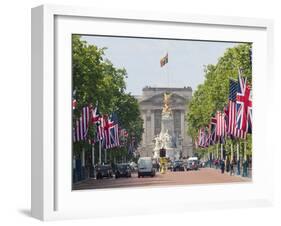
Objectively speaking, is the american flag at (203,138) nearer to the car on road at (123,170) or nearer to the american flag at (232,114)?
the american flag at (232,114)

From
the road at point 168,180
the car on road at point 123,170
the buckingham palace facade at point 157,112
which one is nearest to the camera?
the road at point 168,180

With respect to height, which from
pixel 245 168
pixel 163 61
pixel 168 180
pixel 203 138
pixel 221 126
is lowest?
pixel 168 180

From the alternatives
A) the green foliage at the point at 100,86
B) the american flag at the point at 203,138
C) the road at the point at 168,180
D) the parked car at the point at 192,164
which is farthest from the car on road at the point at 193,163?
the green foliage at the point at 100,86

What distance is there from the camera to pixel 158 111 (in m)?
17.9

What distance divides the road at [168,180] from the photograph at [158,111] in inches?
0.8

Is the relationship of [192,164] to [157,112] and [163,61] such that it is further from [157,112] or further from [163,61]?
[163,61]

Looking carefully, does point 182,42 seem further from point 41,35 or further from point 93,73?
point 41,35

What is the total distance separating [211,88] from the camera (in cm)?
1845

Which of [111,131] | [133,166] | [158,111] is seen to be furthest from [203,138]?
[111,131]

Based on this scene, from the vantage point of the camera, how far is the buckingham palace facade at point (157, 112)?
17.8 metres

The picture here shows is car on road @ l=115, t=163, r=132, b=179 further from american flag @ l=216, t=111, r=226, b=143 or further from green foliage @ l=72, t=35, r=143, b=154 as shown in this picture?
american flag @ l=216, t=111, r=226, b=143

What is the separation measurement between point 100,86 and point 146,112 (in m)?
1.09

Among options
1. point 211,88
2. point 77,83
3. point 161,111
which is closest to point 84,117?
point 77,83

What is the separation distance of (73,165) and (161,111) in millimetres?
2292
